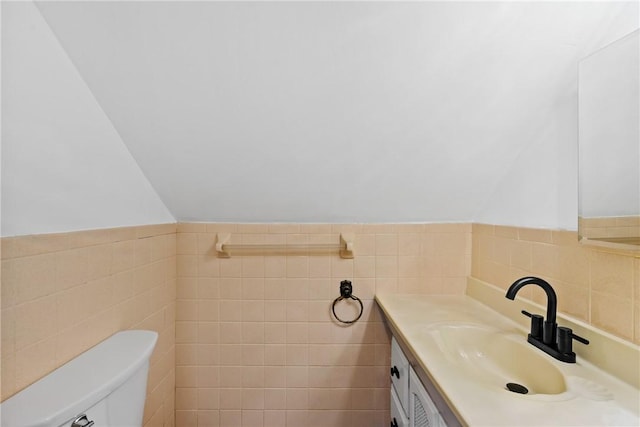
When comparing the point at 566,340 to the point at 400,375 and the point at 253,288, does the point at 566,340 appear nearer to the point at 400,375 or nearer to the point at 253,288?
the point at 400,375

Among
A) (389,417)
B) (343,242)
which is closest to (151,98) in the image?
(343,242)

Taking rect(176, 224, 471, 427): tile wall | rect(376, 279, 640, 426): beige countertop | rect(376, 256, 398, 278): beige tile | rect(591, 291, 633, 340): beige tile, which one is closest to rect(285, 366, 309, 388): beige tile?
rect(176, 224, 471, 427): tile wall

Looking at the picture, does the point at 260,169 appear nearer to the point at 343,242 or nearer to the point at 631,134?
the point at 343,242

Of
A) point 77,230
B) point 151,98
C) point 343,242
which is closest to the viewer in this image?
point 77,230

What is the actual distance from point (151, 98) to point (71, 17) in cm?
32

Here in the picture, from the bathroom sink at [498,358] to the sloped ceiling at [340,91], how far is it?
0.47 metres

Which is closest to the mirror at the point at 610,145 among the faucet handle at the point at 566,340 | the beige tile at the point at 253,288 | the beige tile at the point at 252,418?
the faucet handle at the point at 566,340

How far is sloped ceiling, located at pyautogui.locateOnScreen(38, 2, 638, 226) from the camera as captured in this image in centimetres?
115

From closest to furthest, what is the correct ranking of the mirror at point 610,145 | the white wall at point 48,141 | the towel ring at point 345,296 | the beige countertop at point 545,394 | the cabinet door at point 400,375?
the beige countertop at point 545,394 → the white wall at point 48,141 → the mirror at point 610,145 → the cabinet door at point 400,375 → the towel ring at point 345,296

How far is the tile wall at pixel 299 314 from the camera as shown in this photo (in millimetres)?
1979

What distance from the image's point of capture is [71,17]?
1.07m

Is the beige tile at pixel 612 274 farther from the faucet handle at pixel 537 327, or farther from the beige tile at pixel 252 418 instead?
the beige tile at pixel 252 418

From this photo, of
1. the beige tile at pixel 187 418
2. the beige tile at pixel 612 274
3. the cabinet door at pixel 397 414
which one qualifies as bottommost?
the beige tile at pixel 187 418

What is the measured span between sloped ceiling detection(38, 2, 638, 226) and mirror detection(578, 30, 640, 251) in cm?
12
